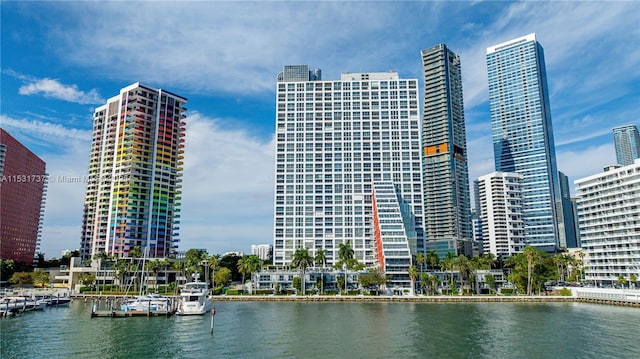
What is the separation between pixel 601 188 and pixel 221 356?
17116cm

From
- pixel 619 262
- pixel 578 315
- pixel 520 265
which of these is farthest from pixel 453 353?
pixel 619 262

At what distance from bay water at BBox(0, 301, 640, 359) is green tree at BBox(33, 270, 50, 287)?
8541 cm

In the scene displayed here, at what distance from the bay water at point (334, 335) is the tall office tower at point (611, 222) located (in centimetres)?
6155

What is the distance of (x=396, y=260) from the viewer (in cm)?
17988

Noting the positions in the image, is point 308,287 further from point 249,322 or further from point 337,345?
point 337,345

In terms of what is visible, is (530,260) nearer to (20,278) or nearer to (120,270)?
(120,270)

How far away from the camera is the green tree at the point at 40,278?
592ft

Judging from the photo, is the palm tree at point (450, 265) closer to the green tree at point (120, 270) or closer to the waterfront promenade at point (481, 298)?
the waterfront promenade at point (481, 298)

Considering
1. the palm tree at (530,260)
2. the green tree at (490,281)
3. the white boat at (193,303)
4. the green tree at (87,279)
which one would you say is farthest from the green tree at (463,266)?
the green tree at (87,279)

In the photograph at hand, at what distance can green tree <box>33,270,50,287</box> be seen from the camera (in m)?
180

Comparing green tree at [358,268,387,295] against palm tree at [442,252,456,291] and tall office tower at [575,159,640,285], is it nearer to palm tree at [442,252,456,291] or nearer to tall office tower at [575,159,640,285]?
palm tree at [442,252,456,291]

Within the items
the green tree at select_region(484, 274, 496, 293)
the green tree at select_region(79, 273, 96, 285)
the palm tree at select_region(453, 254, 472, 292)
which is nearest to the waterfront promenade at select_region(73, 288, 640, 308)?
the green tree at select_region(79, 273, 96, 285)

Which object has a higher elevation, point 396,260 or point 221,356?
point 396,260

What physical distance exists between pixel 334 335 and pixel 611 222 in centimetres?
14404
